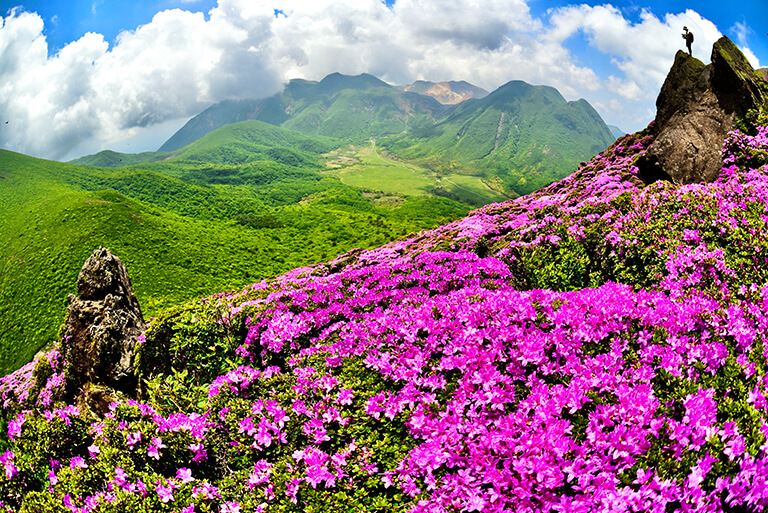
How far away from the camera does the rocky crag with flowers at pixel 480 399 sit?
3658 millimetres

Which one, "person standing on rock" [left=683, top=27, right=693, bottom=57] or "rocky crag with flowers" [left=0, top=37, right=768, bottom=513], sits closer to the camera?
"rocky crag with flowers" [left=0, top=37, right=768, bottom=513]

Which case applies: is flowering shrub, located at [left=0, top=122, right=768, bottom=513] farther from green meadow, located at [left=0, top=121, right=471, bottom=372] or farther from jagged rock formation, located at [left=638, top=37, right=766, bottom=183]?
green meadow, located at [left=0, top=121, right=471, bottom=372]

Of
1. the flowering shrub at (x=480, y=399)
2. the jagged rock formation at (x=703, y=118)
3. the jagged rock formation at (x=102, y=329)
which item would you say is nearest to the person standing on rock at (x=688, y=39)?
the jagged rock formation at (x=703, y=118)

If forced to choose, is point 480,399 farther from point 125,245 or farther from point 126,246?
point 125,245

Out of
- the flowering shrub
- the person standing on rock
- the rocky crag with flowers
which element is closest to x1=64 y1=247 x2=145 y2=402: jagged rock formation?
the rocky crag with flowers

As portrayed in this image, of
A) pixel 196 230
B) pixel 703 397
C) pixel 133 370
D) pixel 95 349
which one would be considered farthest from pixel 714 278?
pixel 196 230

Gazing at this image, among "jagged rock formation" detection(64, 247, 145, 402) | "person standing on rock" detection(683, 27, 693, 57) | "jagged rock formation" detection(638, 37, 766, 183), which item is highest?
"person standing on rock" detection(683, 27, 693, 57)

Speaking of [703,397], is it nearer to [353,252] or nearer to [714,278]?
[714,278]

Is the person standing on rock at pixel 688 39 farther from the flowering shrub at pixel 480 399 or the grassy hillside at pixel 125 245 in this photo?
the grassy hillside at pixel 125 245

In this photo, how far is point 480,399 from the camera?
15.0 ft

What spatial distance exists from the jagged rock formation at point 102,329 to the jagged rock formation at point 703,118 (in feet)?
75.9

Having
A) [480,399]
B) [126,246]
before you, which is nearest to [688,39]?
[480,399]

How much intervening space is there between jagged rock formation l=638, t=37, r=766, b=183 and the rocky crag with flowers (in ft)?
26.7

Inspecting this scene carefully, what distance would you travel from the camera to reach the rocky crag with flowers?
3.66 m
